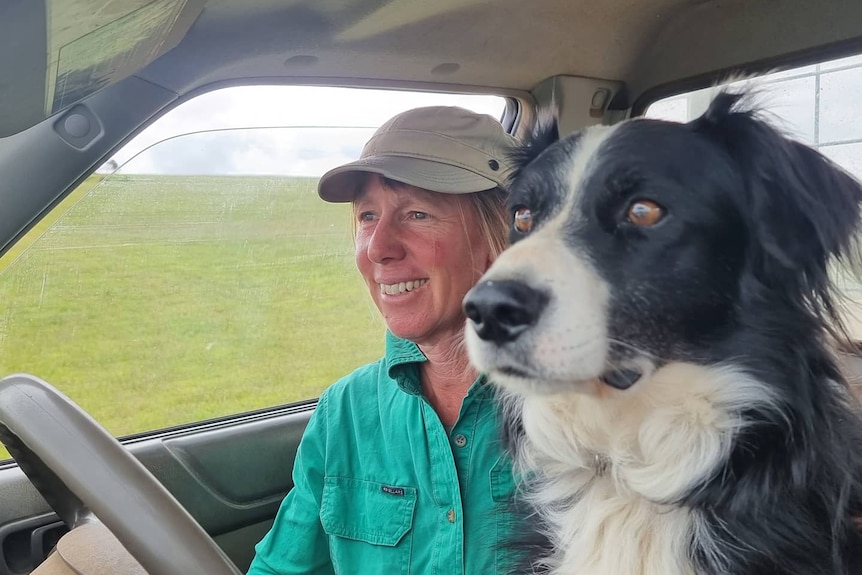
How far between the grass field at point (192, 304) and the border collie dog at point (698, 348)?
4.41 feet

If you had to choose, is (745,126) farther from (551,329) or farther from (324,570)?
(324,570)

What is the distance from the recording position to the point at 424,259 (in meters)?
2.08

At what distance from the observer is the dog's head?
143cm

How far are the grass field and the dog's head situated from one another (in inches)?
52.0

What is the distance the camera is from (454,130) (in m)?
2.12

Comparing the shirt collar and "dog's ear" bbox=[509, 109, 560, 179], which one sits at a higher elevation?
"dog's ear" bbox=[509, 109, 560, 179]

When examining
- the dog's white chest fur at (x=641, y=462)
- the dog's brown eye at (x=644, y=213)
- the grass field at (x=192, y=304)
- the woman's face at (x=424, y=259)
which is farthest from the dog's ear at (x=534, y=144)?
the grass field at (x=192, y=304)

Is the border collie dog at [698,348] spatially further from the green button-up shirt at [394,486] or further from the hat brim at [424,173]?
the hat brim at [424,173]

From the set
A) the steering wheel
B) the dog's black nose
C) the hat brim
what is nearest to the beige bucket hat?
the hat brim

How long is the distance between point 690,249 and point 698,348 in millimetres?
202

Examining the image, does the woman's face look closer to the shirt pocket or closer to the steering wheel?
the shirt pocket

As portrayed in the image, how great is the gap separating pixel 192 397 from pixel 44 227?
1061 mm

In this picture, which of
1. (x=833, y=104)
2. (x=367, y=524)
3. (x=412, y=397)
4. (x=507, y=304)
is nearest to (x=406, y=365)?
(x=412, y=397)

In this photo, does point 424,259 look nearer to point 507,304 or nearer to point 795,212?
point 507,304
